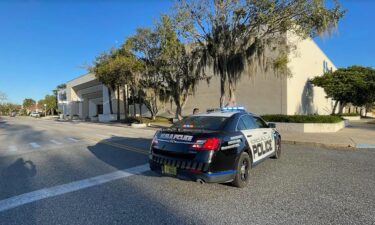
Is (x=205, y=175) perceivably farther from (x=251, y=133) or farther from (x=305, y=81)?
(x=305, y=81)

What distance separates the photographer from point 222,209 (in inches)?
179

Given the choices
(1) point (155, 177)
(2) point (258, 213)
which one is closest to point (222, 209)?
(2) point (258, 213)

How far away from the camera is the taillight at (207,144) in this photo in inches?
202

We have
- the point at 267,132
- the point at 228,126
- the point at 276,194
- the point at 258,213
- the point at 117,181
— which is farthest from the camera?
the point at 267,132

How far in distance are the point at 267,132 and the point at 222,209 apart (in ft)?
11.6

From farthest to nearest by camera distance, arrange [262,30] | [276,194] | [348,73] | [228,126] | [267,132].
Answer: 1. [348,73]
2. [262,30]
3. [267,132]
4. [228,126]
5. [276,194]

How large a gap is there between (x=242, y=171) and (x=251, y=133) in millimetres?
1053

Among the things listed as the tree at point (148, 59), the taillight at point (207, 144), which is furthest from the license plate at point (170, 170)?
the tree at point (148, 59)

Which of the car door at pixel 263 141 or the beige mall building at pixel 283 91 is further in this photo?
the beige mall building at pixel 283 91

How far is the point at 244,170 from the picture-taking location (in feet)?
Answer: 19.0

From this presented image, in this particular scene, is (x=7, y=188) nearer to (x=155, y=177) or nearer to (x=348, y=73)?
(x=155, y=177)

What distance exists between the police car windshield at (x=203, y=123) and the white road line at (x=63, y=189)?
1.79m

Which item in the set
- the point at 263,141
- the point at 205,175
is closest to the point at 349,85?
the point at 263,141

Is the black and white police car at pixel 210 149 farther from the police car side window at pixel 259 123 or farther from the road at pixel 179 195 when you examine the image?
the police car side window at pixel 259 123
